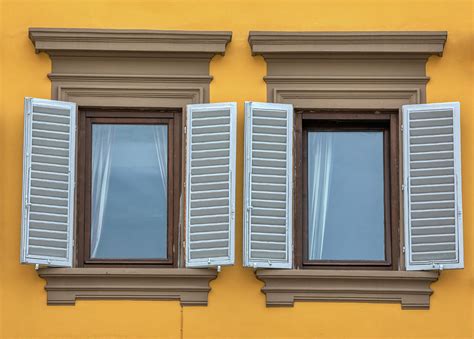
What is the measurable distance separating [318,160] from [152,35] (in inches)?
67.0

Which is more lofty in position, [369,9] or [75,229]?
[369,9]

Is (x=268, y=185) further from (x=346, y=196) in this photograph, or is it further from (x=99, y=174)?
(x=99, y=174)

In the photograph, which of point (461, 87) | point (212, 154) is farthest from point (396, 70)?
point (212, 154)

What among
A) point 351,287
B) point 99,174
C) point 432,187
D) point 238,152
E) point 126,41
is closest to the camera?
point 351,287

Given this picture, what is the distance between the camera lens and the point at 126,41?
1603cm

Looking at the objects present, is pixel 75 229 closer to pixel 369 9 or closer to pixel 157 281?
pixel 157 281

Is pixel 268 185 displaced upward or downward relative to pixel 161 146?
downward

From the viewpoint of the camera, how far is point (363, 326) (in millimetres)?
15633

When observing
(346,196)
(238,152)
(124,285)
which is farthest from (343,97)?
(124,285)

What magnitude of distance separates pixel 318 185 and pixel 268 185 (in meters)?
0.59

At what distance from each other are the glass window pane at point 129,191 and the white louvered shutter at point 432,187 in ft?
6.52

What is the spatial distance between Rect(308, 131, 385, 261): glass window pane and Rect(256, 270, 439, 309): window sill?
14.5 inches

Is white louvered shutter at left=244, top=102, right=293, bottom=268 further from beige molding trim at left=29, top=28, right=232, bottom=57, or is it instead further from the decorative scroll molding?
beige molding trim at left=29, top=28, right=232, bottom=57

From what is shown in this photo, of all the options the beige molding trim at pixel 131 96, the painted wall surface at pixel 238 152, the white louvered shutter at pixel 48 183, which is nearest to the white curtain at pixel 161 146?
the beige molding trim at pixel 131 96
